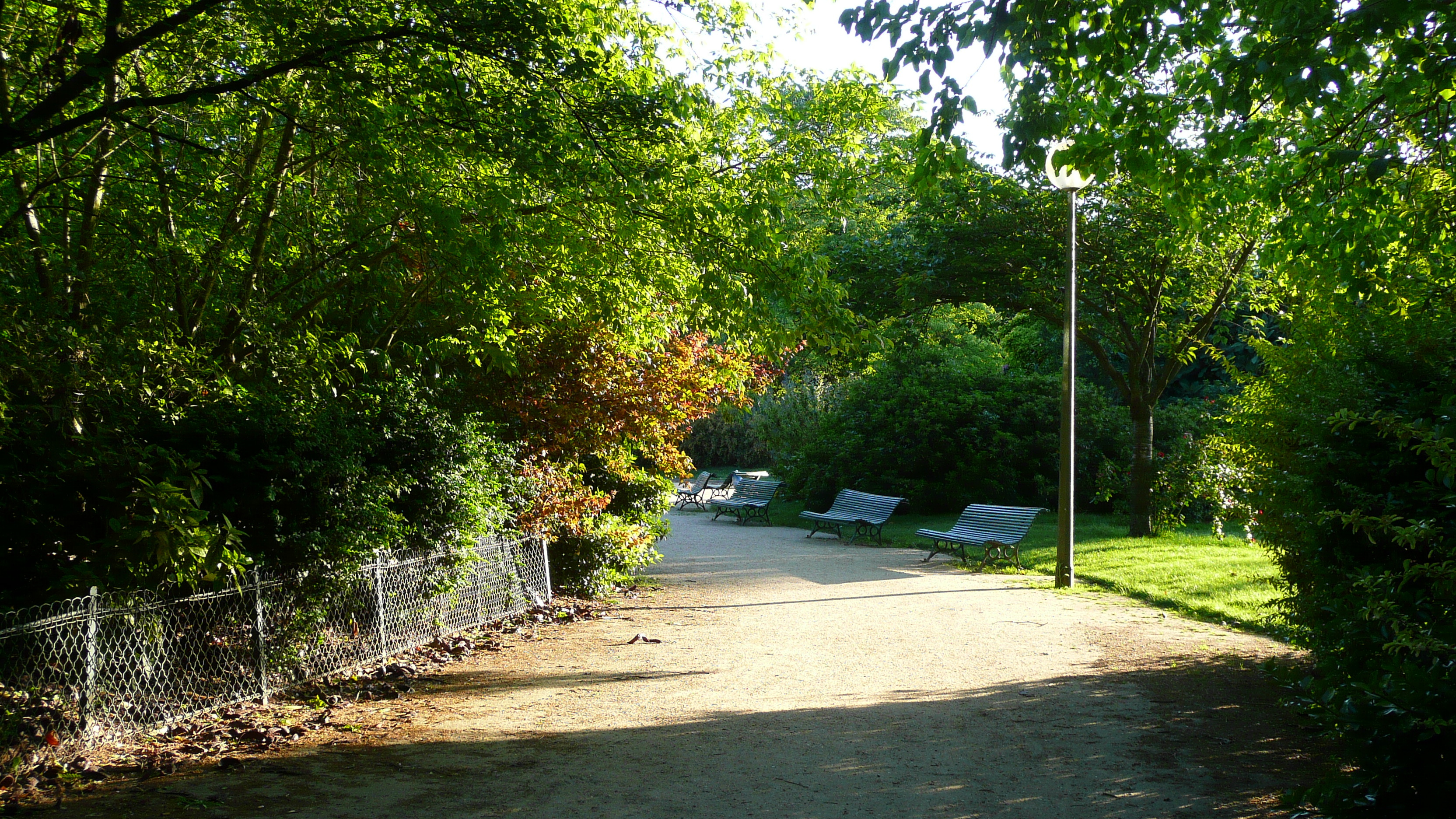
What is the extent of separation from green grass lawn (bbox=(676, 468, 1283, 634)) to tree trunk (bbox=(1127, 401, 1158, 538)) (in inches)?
11.2

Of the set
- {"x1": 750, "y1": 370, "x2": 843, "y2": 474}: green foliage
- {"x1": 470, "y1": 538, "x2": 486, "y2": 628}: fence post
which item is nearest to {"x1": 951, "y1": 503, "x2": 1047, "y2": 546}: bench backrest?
{"x1": 470, "y1": 538, "x2": 486, "y2": 628}: fence post

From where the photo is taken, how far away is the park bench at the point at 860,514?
1722cm

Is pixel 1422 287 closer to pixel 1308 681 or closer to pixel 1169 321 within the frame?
pixel 1308 681

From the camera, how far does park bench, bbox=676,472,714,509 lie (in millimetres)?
25250

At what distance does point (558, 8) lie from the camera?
7.91 metres

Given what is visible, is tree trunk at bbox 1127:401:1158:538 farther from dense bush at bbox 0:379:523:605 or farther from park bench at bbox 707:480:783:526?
dense bush at bbox 0:379:523:605

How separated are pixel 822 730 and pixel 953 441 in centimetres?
1604

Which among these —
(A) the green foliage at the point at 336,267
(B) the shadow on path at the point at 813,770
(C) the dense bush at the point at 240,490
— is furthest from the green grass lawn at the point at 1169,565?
(C) the dense bush at the point at 240,490

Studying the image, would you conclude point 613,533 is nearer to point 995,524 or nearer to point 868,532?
point 995,524

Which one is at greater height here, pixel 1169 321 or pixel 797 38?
pixel 797 38

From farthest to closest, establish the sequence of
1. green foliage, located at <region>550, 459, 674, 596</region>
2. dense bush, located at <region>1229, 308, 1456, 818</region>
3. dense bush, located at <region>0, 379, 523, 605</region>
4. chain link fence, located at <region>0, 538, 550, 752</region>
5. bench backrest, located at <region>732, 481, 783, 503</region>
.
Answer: bench backrest, located at <region>732, 481, 783, 503</region> → green foliage, located at <region>550, 459, 674, 596</region> → dense bush, located at <region>0, 379, 523, 605</region> → chain link fence, located at <region>0, 538, 550, 752</region> → dense bush, located at <region>1229, 308, 1456, 818</region>

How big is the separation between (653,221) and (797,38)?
404 centimetres

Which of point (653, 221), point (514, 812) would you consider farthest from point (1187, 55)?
point (514, 812)

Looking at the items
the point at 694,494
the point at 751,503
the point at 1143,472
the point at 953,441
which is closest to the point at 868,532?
the point at 751,503
